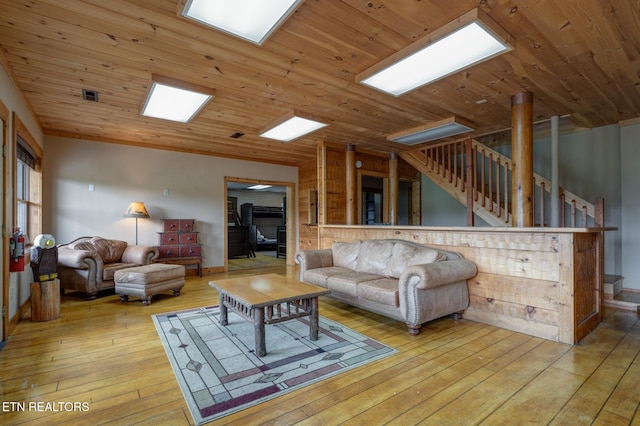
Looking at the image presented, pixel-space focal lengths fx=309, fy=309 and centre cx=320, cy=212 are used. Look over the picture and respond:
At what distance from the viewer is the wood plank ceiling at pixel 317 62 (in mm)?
2082

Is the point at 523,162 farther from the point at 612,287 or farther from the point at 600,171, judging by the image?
the point at 600,171

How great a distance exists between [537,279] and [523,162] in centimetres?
129

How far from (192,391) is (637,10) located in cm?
386

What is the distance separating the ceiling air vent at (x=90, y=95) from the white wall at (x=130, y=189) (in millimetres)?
2034

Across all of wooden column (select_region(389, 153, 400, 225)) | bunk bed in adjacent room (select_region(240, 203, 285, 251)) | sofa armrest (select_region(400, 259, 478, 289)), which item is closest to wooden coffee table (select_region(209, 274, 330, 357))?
sofa armrest (select_region(400, 259, 478, 289))

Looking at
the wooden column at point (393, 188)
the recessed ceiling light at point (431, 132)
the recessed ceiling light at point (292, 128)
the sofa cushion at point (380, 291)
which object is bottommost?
the sofa cushion at point (380, 291)

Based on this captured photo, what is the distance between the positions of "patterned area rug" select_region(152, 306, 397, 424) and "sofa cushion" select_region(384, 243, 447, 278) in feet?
3.06

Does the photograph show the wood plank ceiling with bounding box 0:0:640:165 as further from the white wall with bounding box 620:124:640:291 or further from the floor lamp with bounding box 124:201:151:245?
the floor lamp with bounding box 124:201:151:245

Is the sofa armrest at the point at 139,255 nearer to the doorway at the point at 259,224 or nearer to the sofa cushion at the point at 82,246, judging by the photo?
the sofa cushion at the point at 82,246

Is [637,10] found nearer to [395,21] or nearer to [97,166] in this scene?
[395,21]

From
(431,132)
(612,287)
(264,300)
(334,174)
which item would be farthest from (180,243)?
(612,287)

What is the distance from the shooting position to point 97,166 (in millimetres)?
5242

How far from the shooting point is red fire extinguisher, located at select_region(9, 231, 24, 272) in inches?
113

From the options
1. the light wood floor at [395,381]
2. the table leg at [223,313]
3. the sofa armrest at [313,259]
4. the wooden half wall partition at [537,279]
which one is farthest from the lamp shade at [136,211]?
the wooden half wall partition at [537,279]
